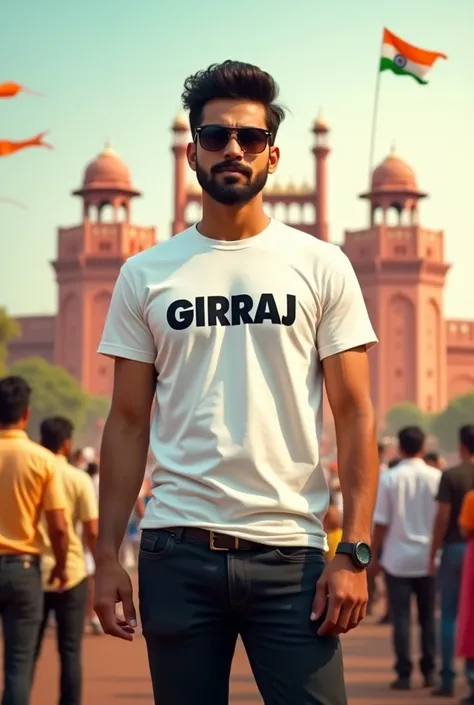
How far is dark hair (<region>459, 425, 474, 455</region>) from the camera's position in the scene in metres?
7.76

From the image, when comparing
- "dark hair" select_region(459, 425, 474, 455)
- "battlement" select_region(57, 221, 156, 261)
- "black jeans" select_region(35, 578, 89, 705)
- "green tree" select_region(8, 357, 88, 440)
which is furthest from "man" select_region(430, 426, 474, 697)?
"battlement" select_region(57, 221, 156, 261)

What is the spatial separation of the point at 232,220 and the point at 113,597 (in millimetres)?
706

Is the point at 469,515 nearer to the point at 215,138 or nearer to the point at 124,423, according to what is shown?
the point at 124,423

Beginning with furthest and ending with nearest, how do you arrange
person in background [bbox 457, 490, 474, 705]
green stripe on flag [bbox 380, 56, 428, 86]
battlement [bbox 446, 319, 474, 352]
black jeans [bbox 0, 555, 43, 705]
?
battlement [bbox 446, 319, 474, 352], green stripe on flag [bbox 380, 56, 428, 86], person in background [bbox 457, 490, 474, 705], black jeans [bbox 0, 555, 43, 705]

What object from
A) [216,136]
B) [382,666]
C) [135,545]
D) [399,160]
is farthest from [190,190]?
[216,136]

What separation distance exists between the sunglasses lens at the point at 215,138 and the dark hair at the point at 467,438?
201 inches

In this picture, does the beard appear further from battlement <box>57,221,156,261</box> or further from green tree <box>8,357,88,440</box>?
battlement <box>57,221,156,261</box>

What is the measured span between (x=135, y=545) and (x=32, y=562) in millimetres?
12512

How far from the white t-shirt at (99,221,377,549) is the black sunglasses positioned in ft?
0.57

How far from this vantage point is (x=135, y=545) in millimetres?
17531

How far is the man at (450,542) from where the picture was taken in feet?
24.8

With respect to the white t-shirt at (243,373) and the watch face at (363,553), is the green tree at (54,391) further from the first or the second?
the watch face at (363,553)

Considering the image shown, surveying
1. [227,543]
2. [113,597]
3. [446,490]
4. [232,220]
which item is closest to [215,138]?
[232,220]

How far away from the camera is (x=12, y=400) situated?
5.22 m
